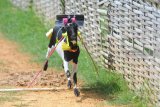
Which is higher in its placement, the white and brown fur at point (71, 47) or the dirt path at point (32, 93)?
the white and brown fur at point (71, 47)

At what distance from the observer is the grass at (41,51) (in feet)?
27.7

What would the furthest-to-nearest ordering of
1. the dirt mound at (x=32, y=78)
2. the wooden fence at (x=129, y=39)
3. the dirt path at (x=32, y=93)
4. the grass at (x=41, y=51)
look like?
the dirt mound at (x=32, y=78) → the grass at (x=41, y=51) → the dirt path at (x=32, y=93) → the wooden fence at (x=129, y=39)

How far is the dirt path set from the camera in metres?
8.02

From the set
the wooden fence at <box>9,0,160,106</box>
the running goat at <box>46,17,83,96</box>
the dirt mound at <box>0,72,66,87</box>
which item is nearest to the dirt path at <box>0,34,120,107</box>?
the dirt mound at <box>0,72,66,87</box>

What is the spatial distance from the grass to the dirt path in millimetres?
274

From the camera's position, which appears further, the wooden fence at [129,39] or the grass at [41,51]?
the grass at [41,51]

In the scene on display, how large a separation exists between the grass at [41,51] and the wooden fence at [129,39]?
7.4 inches

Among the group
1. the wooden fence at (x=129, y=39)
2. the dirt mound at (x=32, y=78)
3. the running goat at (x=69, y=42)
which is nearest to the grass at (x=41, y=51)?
the wooden fence at (x=129, y=39)

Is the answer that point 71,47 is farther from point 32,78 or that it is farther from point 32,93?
point 32,78

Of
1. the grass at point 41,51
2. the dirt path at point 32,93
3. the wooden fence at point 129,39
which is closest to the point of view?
the wooden fence at point 129,39

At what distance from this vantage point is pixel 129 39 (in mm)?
8656

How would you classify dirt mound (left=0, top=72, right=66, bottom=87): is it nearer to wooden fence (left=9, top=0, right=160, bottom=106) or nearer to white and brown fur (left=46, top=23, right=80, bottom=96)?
white and brown fur (left=46, top=23, right=80, bottom=96)

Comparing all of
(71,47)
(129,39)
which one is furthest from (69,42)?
(129,39)

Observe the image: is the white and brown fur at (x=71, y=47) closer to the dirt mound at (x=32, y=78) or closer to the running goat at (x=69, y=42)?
the running goat at (x=69, y=42)
